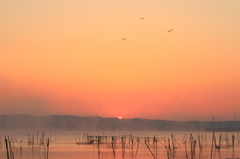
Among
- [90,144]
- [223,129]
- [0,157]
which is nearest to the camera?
[0,157]

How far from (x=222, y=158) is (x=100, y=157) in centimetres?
995

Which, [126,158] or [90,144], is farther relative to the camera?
[90,144]

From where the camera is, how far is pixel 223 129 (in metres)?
175

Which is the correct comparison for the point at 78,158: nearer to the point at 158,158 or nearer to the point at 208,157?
the point at 158,158

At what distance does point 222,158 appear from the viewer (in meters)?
33.4

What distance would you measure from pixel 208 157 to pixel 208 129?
154 metres

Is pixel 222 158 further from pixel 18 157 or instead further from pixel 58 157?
pixel 18 157

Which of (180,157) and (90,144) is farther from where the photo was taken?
(90,144)

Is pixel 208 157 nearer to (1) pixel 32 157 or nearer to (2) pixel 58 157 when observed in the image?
(2) pixel 58 157

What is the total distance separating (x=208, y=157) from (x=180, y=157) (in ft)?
7.64

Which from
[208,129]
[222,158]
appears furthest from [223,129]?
[222,158]

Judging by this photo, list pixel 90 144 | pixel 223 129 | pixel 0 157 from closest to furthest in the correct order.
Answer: pixel 0 157 → pixel 90 144 → pixel 223 129

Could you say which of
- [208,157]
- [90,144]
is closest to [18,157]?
[208,157]

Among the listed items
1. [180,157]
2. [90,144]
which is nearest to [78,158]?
[180,157]
